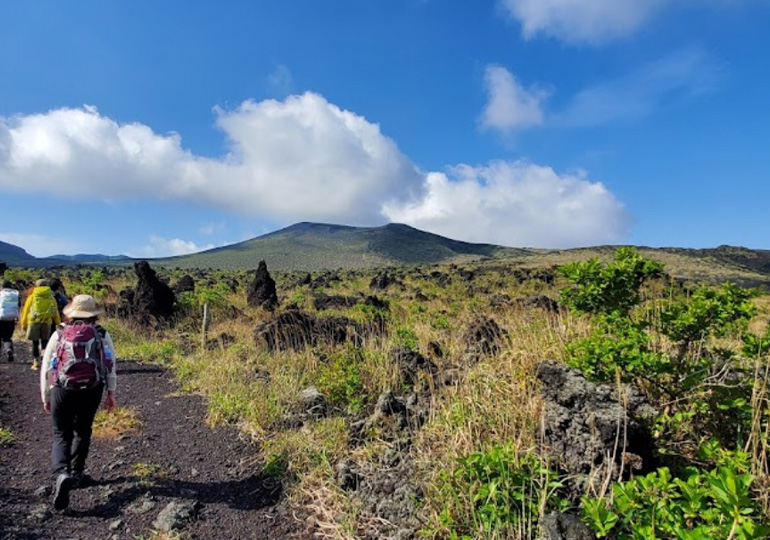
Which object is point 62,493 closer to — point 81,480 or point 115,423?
point 81,480

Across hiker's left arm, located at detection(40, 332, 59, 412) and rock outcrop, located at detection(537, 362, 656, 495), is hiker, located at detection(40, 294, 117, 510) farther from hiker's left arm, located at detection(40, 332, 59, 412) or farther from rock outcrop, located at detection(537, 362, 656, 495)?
rock outcrop, located at detection(537, 362, 656, 495)

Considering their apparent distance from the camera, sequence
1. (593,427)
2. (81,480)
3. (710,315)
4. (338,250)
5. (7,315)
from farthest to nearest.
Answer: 1. (338,250)
2. (7,315)
3. (81,480)
4. (710,315)
5. (593,427)

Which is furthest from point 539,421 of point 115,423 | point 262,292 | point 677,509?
point 262,292

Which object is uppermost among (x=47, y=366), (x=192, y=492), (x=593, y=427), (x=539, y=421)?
(x=47, y=366)

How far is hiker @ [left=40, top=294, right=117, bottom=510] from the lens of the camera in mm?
4293

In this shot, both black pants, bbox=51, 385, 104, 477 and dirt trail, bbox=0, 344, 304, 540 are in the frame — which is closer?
dirt trail, bbox=0, 344, 304, 540

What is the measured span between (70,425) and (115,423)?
1.98m

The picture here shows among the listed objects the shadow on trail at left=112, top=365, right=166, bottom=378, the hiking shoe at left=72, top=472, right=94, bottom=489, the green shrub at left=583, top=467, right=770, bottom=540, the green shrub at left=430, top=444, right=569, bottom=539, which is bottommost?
the hiking shoe at left=72, top=472, right=94, bottom=489

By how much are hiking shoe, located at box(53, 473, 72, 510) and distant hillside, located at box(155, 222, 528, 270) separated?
8595 centimetres

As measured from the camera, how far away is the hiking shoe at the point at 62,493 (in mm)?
4125

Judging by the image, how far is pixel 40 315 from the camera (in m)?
9.48

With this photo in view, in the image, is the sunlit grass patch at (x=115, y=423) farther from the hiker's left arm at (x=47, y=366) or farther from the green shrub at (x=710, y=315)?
the green shrub at (x=710, y=315)

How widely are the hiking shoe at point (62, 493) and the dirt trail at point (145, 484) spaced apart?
6cm

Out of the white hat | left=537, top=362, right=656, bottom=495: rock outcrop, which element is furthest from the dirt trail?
left=537, top=362, right=656, bottom=495: rock outcrop
